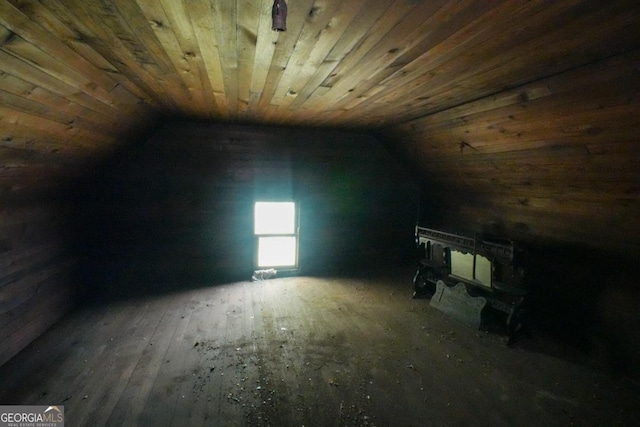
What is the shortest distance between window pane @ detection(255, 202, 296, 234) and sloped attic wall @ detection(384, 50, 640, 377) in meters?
2.25

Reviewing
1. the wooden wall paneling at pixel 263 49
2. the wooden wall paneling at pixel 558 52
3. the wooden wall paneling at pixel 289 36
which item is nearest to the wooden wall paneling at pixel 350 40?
the wooden wall paneling at pixel 289 36

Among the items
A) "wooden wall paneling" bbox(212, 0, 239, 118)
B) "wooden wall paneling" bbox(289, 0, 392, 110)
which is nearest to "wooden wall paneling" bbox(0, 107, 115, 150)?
"wooden wall paneling" bbox(212, 0, 239, 118)

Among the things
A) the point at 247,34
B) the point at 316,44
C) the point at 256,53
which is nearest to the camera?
the point at 247,34

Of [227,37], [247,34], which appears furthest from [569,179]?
[227,37]

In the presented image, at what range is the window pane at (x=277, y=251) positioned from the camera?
480 cm

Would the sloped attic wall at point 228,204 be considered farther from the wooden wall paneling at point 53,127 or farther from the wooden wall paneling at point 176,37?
the wooden wall paneling at point 176,37

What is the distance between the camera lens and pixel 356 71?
6.91 ft

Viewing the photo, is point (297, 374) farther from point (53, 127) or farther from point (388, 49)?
point (53, 127)

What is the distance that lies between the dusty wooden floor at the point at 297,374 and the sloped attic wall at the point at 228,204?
869 mm

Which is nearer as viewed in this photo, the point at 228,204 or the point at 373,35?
the point at 373,35

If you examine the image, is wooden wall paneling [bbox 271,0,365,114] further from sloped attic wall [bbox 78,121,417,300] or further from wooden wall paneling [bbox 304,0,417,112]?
sloped attic wall [bbox 78,121,417,300]

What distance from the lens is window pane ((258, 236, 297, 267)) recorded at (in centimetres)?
480

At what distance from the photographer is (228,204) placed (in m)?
4.52

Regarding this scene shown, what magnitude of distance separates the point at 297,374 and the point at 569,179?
9.88 feet
